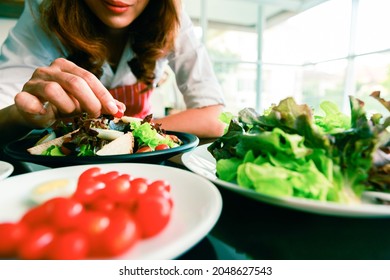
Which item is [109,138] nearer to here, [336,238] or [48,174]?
[48,174]

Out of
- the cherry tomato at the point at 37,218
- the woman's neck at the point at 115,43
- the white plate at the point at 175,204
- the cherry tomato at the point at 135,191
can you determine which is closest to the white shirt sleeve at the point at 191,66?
the woman's neck at the point at 115,43

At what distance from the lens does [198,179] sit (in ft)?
1.55

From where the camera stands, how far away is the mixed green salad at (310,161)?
0.41 metres

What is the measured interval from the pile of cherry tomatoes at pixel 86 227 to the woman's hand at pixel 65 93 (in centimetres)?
47

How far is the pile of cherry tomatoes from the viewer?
0.29 metres

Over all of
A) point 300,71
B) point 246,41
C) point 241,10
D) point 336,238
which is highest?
point 241,10

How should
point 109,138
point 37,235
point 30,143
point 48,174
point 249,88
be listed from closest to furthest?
point 37,235 → point 48,174 → point 109,138 → point 30,143 → point 249,88

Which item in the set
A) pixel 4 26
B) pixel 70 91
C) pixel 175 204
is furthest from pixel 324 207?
pixel 4 26

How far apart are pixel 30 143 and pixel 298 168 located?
35.5 inches

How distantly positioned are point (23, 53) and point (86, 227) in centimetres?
169

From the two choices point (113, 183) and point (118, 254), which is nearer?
point (118, 254)

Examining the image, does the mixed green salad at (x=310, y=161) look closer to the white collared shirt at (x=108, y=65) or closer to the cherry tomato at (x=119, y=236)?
the cherry tomato at (x=119, y=236)

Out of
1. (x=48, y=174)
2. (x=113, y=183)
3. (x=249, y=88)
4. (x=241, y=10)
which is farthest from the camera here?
(x=249, y=88)

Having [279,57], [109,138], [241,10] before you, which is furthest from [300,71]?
[109,138]
